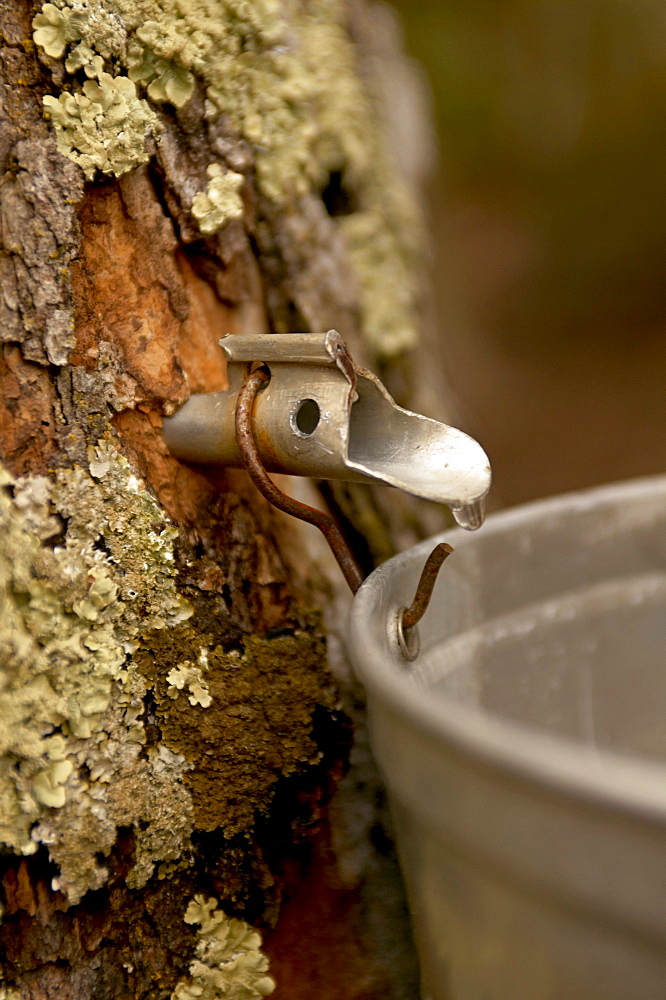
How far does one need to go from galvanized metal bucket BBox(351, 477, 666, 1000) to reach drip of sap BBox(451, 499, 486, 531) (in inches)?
2.7

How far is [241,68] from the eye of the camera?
677 mm

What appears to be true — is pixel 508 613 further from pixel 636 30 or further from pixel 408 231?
pixel 636 30

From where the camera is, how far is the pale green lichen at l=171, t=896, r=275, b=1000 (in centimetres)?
58

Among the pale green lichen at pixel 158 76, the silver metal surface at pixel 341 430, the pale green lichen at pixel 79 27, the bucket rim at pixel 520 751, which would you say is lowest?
the bucket rim at pixel 520 751

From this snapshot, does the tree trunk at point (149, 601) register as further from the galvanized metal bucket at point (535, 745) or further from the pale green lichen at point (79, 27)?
the galvanized metal bucket at point (535, 745)

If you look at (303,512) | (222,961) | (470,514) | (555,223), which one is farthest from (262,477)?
(555,223)

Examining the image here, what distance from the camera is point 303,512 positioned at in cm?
55

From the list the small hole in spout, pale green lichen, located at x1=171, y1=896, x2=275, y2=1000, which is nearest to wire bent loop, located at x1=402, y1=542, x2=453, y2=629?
the small hole in spout

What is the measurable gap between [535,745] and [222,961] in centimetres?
39

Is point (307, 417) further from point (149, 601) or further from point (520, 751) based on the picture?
point (520, 751)

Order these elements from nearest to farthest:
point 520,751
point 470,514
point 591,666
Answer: point 520,751 → point 470,514 → point 591,666

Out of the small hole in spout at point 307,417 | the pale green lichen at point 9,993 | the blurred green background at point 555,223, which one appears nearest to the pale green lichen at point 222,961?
the pale green lichen at point 9,993

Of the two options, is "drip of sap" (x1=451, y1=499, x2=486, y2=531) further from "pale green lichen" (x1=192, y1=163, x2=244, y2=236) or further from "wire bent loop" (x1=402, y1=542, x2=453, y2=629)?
"pale green lichen" (x1=192, y1=163, x2=244, y2=236)

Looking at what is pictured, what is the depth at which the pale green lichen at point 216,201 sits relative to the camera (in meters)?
0.63
